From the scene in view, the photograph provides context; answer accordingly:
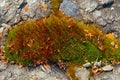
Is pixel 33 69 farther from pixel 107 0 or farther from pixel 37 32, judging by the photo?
pixel 107 0

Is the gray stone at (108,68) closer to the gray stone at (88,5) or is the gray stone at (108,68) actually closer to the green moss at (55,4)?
the gray stone at (88,5)

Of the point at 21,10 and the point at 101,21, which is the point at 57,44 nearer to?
the point at 101,21

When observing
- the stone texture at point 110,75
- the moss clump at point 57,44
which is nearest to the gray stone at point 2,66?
the moss clump at point 57,44

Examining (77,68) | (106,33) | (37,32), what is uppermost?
(37,32)

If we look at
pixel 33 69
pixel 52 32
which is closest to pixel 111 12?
pixel 52 32

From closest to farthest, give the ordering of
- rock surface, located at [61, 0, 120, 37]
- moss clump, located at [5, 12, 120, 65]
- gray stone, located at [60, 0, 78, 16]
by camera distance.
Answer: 1. moss clump, located at [5, 12, 120, 65]
2. rock surface, located at [61, 0, 120, 37]
3. gray stone, located at [60, 0, 78, 16]

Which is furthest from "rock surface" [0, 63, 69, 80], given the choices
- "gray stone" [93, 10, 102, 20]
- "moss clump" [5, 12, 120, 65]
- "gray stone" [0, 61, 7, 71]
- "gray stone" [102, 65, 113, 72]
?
"gray stone" [93, 10, 102, 20]

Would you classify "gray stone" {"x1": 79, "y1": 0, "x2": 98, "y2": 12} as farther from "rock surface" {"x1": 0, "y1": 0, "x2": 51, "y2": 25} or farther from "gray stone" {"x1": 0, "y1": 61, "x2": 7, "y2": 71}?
"gray stone" {"x1": 0, "y1": 61, "x2": 7, "y2": 71}
